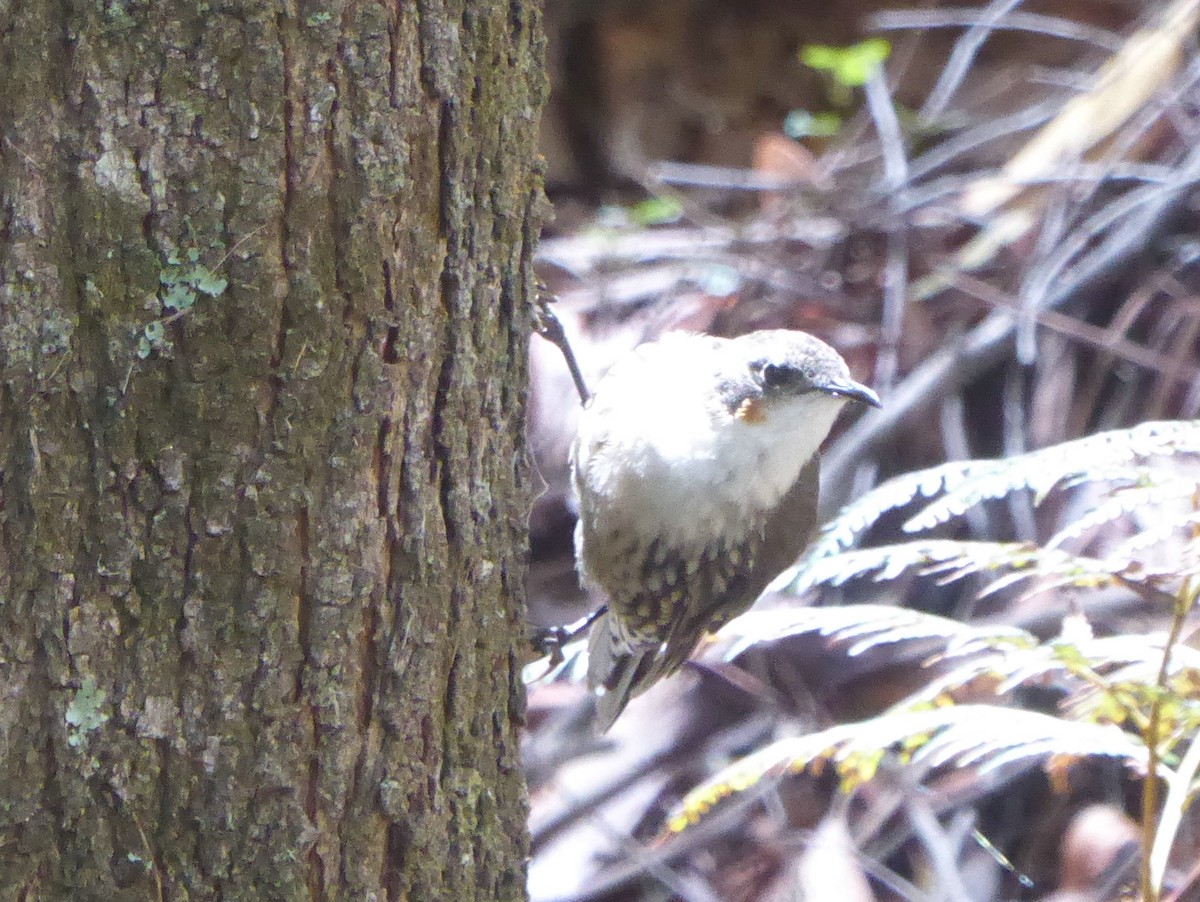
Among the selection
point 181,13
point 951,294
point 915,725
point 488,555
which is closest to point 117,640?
point 488,555

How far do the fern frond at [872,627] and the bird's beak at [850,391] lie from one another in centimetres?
41

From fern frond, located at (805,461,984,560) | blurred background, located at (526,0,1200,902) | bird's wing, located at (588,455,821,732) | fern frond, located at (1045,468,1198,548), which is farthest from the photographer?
blurred background, located at (526,0,1200,902)

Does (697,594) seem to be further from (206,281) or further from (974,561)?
(206,281)

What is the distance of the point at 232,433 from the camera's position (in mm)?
1556

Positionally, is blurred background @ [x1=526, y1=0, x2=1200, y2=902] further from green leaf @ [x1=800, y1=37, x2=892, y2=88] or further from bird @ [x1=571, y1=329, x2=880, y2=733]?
bird @ [x1=571, y1=329, x2=880, y2=733]

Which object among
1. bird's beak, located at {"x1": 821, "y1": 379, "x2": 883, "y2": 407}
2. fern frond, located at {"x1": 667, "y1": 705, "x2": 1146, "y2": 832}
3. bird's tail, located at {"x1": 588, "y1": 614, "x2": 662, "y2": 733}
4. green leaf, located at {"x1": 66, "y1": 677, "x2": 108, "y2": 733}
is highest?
bird's beak, located at {"x1": 821, "y1": 379, "x2": 883, "y2": 407}

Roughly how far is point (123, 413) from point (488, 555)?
20.3 inches

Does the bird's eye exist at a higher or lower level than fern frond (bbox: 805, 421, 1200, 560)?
higher

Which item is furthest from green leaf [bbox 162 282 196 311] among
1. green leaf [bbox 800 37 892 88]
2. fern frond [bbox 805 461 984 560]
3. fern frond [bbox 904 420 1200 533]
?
green leaf [bbox 800 37 892 88]

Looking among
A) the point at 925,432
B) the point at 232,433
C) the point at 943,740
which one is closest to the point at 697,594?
the point at 943,740

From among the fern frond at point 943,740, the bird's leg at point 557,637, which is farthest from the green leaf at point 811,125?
the fern frond at point 943,740

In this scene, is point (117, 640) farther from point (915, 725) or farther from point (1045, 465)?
point (1045, 465)

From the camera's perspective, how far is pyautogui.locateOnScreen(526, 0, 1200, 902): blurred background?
3.20m

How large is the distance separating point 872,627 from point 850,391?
459 millimetres
